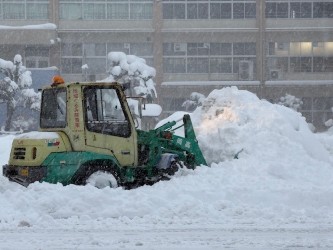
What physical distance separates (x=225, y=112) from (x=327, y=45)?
28326 mm

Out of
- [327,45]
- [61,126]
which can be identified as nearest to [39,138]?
[61,126]

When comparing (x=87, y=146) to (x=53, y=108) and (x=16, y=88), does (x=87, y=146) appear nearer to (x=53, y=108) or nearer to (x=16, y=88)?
(x=53, y=108)

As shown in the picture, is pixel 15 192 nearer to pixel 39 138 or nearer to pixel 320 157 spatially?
pixel 39 138

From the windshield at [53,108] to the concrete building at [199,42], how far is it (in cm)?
2758

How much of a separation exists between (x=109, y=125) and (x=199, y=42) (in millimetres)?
29335

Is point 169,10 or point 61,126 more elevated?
point 169,10

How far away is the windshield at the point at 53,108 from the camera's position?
10781 mm

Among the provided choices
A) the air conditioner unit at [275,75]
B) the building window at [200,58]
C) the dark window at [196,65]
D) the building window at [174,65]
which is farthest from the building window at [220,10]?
the air conditioner unit at [275,75]

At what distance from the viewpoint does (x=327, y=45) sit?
133 feet

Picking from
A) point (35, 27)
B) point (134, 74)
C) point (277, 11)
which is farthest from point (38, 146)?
point (277, 11)

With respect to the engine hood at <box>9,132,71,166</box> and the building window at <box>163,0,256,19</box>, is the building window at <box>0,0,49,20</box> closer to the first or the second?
the building window at <box>163,0,256,19</box>

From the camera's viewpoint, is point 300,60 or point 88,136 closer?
point 88,136

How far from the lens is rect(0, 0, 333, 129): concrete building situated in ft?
128

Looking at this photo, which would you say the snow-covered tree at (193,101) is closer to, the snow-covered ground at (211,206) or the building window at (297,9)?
the building window at (297,9)
